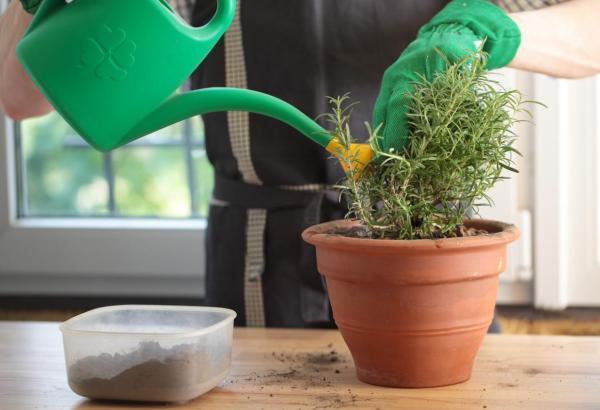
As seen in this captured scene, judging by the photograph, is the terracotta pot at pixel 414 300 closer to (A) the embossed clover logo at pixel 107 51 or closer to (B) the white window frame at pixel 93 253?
(A) the embossed clover logo at pixel 107 51

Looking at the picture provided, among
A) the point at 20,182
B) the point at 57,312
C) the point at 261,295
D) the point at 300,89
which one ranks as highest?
the point at 300,89

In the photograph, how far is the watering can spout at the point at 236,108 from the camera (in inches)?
24.3

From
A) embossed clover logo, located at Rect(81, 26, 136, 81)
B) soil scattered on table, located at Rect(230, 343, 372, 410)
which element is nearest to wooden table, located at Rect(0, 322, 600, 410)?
soil scattered on table, located at Rect(230, 343, 372, 410)

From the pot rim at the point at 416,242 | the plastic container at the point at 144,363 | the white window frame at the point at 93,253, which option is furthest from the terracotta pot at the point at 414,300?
the white window frame at the point at 93,253

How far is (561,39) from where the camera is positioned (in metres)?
0.91

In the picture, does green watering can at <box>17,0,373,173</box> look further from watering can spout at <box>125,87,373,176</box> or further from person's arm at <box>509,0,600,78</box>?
person's arm at <box>509,0,600,78</box>

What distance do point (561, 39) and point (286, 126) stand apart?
311 mm

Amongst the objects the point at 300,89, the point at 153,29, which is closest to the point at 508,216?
the point at 300,89

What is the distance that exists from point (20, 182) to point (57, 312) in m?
0.24

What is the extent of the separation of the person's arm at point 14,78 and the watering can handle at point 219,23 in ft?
1.25

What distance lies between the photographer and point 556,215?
4.07 ft

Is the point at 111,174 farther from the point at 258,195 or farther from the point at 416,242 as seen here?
the point at 416,242

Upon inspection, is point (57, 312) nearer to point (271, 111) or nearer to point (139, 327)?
point (139, 327)

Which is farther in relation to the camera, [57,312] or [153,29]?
→ [57,312]
